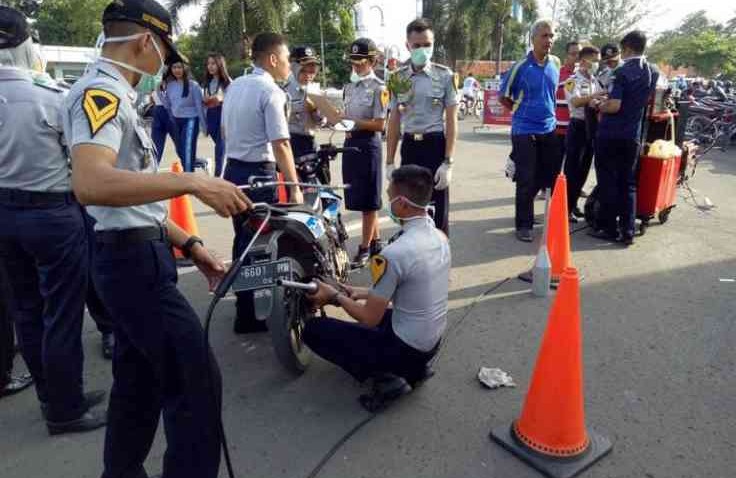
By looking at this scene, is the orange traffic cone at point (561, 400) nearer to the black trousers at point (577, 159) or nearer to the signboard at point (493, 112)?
the black trousers at point (577, 159)

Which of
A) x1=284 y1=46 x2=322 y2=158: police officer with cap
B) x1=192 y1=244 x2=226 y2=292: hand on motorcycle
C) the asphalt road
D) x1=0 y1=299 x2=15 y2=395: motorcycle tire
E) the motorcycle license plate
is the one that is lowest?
the asphalt road

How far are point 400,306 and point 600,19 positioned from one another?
46450 millimetres

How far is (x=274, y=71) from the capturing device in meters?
3.68

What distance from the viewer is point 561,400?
2.44 meters

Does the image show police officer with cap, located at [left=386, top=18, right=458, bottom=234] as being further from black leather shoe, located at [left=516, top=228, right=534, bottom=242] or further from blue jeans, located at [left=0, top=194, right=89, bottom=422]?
blue jeans, located at [left=0, top=194, right=89, bottom=422]

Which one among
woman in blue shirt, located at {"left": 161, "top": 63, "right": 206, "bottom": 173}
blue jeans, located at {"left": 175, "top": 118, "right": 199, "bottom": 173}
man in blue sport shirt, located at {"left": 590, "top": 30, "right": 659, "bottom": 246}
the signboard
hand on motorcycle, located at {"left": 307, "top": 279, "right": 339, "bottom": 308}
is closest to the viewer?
hand on motorcycle, located at {"left": 307, "top": 279, "right": 339, "bottom": 308}

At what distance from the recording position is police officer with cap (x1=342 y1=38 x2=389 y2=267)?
4.88 metres

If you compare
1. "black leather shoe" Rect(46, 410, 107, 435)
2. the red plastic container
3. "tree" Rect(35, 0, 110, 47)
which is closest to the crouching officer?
"black leather shoe" Rect(46, 410, 107, 435)

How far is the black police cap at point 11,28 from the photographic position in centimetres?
254

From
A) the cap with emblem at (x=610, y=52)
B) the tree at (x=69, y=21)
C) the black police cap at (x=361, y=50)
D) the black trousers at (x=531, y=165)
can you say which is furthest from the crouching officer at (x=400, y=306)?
the tree at (x=69, y=21)

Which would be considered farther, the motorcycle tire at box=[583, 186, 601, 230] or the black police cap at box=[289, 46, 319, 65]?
the motorcycle tire at box=[583, 186, 601, 230]

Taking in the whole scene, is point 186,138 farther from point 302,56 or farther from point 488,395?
point 488,395

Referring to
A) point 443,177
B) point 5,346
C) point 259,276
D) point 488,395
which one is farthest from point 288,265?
point 443,177

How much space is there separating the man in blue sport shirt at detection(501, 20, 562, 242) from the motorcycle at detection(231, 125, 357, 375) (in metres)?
2.60
